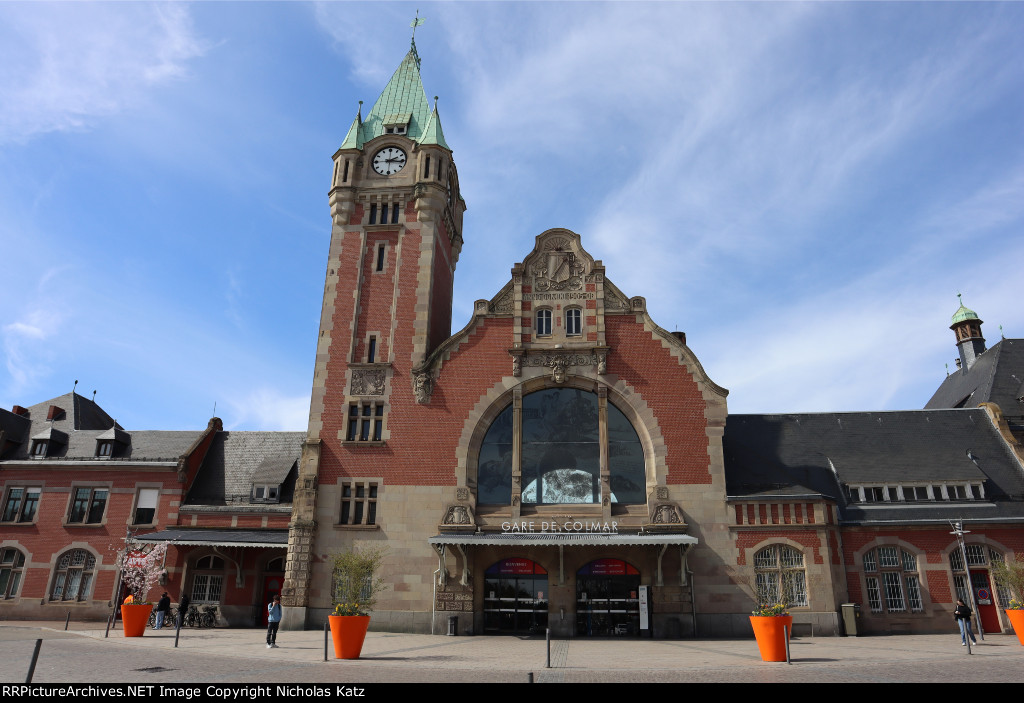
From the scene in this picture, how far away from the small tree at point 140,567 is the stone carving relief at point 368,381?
495 inches

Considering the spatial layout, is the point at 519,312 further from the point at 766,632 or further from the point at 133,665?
the point at 133,665

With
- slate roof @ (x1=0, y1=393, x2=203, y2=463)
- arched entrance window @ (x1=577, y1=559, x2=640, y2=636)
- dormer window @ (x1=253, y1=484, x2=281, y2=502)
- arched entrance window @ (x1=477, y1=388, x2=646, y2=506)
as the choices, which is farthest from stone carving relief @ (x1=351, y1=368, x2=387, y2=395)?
arched entrance window @ (x1=577, y1=559, x2=640, y2=636)

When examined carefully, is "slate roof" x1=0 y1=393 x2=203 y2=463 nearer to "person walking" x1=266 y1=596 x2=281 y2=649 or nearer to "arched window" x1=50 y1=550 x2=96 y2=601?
"arched window" x1=50 y1=550 x2=96 y2=601

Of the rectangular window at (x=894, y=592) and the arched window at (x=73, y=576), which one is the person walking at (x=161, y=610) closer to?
the arched window at (x=73, y=576)

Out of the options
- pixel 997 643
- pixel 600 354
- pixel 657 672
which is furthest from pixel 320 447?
pixel 997 643

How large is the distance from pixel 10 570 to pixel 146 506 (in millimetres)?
8417

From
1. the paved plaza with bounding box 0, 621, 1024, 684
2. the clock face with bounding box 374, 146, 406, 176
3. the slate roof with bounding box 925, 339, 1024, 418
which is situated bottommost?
the paved plaza with bounding box 0, 621, 1024, 684

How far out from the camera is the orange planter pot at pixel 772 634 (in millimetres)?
19109

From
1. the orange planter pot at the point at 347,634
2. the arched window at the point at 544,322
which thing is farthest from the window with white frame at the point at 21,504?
the arched window at the point at 544,322

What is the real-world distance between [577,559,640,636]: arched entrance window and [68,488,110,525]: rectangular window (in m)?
28.2

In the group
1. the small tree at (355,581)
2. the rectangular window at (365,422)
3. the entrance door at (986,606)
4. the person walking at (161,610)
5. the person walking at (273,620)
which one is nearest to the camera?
the small tree at (355,581)

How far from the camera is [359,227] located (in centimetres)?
3831

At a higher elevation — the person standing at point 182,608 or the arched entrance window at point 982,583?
the arched entrance window at point 982,583

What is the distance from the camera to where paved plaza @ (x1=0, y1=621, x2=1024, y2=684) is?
51.8 ft
